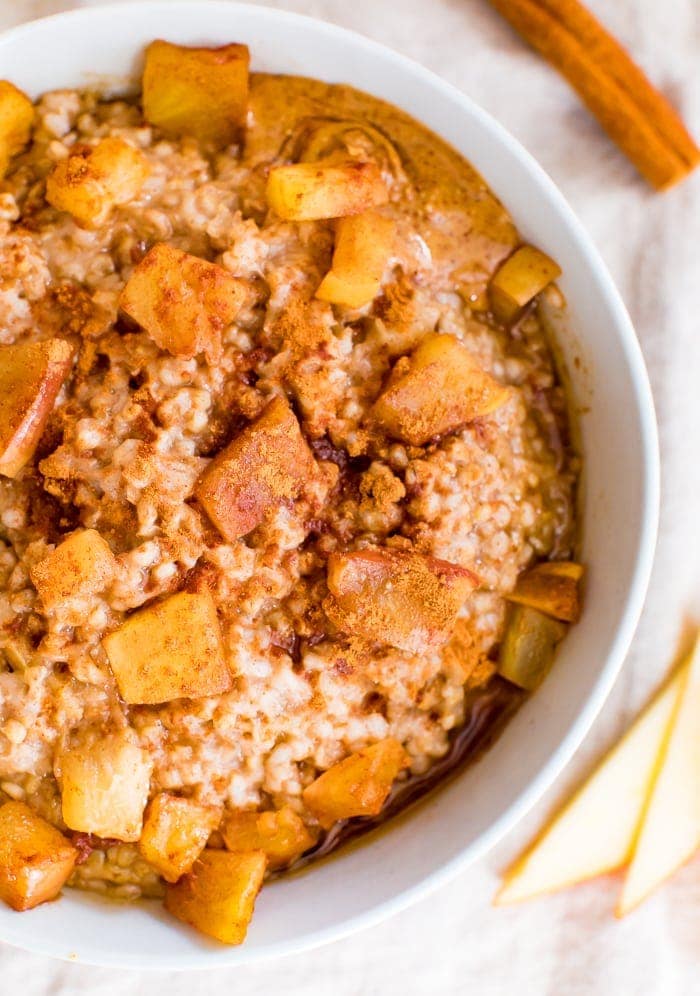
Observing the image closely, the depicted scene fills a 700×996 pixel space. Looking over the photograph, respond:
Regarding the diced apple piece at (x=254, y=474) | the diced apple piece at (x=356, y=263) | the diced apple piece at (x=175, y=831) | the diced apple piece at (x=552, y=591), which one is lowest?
the diced apple piece at (x=175, y=831)

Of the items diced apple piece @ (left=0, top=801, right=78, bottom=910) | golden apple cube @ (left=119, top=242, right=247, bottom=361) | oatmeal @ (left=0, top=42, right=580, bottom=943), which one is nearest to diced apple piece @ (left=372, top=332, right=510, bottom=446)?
oatmeal @ (left=0, top=42, right=580, bottom=943)

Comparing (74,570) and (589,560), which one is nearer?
(74,570)

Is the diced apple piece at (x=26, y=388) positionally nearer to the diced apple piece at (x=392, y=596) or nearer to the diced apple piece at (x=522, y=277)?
the diced apple piece at (x=392, y=596)

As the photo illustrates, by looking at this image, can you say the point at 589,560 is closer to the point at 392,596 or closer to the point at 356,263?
the point at 392,596

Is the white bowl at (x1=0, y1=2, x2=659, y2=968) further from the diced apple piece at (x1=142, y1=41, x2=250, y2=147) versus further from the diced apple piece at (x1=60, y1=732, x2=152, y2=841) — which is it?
the diced apple piece at (x1=60, y1=732, x2=152, y2=841)

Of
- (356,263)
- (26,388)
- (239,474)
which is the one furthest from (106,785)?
(356,263)

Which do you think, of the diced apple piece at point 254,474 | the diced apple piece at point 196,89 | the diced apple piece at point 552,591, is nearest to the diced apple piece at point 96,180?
the diced apple piece at point 196,89

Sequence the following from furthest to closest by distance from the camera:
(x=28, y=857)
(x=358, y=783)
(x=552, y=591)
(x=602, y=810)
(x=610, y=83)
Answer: (x=602, y=810)
(x=610, y=83)
(x=552, y=591)
(x=358, y=783)
(x=28, y=857)
